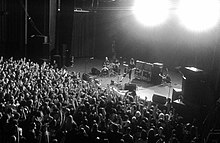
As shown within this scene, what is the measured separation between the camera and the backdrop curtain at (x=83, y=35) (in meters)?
27.2

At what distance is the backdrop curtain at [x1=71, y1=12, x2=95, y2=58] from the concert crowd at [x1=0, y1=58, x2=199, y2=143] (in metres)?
16.4

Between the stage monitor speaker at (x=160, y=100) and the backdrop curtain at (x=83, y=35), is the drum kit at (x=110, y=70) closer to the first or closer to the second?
the backdrop curtain at (x=83, y=35)

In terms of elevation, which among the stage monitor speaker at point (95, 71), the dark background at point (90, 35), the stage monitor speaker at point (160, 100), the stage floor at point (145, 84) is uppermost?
the dark background at point (90, 35)

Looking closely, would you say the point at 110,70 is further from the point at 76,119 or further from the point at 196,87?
the point at 76,119

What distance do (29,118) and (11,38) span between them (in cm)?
1547

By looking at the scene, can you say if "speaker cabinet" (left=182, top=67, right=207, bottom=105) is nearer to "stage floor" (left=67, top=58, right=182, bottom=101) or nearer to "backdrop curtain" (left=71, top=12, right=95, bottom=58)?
"stage floor" (left=67, top=58, right=182, bottom=101)

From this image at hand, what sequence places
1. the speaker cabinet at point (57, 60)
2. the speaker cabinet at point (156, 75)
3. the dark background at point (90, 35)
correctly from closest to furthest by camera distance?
the speaker cabinet at point (156, 75) < the speaker cabinet at point (57, 60) < the dark background at point (90, 35)

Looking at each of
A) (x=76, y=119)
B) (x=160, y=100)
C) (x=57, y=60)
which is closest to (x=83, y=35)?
(x=57, y=60)

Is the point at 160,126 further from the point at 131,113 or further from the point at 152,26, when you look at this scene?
the point at 152,26

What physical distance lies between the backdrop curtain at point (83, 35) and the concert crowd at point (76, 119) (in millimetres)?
16381

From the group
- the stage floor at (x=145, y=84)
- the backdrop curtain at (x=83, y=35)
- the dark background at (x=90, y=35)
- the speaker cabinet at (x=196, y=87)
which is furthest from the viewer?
the backdrop curtain at (x=83, y=35)

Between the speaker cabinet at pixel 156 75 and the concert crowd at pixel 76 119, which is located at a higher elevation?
the concert crowd at pixel 76 119

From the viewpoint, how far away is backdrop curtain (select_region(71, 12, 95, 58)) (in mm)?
27156

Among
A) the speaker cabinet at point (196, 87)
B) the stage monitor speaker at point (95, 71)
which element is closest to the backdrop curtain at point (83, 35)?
the stage monitor speaker at point (95, 71)
